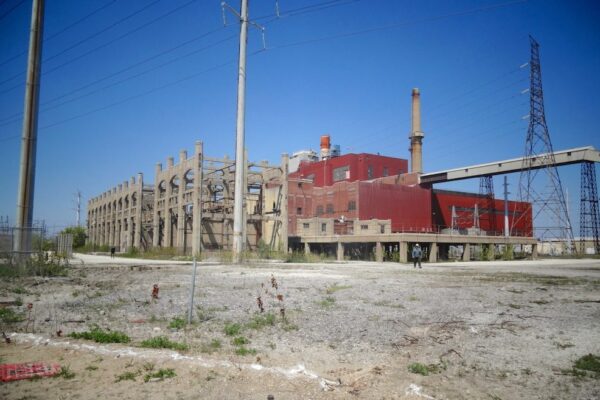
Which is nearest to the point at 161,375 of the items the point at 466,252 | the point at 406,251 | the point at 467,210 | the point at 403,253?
the point at 403,253

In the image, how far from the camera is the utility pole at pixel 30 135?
595 inches

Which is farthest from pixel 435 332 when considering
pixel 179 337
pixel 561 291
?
pixel 561 291

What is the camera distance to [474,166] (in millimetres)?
54094

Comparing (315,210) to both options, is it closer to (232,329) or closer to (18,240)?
(18,240)

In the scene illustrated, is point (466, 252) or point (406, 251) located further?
point (466, 252)

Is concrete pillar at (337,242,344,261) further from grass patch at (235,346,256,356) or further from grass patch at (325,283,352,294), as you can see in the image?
grass patch at (235,346,256,356)

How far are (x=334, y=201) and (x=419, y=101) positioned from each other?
75.3 feet

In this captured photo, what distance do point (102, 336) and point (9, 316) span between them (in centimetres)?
286

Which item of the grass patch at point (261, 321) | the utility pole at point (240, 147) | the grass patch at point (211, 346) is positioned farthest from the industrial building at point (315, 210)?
the grass patch at point (211, 346)

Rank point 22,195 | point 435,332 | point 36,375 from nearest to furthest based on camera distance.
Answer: point 36,375
point 435,332
point 22,195

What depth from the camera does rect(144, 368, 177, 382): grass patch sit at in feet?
16.4

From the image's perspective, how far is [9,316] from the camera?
795cm

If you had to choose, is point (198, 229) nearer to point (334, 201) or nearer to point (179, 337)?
point (334, 201)

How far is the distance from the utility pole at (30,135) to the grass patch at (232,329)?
436 inches
